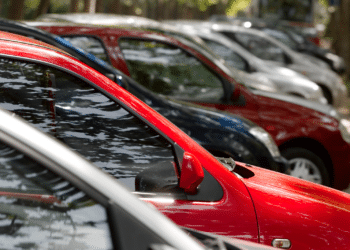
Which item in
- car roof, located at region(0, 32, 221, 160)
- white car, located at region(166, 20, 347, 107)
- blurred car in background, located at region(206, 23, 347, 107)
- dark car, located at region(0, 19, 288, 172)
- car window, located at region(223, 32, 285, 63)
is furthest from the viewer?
blurred car in background, located at region(206, 23, 347, 107)

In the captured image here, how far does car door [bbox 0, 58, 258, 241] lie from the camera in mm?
2420

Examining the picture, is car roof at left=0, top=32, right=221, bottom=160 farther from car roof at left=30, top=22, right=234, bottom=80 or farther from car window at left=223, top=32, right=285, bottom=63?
car window at left=223, top=32, right=285, bottom=63

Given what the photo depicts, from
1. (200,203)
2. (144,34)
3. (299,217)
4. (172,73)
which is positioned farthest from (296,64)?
(200,203)

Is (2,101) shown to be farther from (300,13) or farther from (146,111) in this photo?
(300,13)

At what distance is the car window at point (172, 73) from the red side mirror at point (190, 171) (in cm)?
323

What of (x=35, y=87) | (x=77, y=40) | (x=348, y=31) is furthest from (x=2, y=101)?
(x=348, y=31)

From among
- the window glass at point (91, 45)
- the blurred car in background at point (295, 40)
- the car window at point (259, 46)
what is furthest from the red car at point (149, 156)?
the blurred car in background at point (295, 40)

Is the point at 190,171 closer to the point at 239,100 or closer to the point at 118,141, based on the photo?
the point at 118,141

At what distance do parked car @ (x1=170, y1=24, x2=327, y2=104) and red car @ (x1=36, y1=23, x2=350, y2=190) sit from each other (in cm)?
264

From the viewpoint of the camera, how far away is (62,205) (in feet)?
5.22

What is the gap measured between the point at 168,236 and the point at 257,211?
110 cm

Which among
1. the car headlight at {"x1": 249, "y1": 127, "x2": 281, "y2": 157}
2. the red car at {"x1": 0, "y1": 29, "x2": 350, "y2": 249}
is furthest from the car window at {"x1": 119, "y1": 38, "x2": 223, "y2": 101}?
the red car at {"x1": 0, "y1": 29, "x2": 350, "y2": 249}

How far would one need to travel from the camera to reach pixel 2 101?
232 centimetres

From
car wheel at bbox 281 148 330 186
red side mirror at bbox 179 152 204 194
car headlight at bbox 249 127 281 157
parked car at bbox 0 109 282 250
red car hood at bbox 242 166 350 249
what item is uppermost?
parked car at bbox 0 109 282 250
